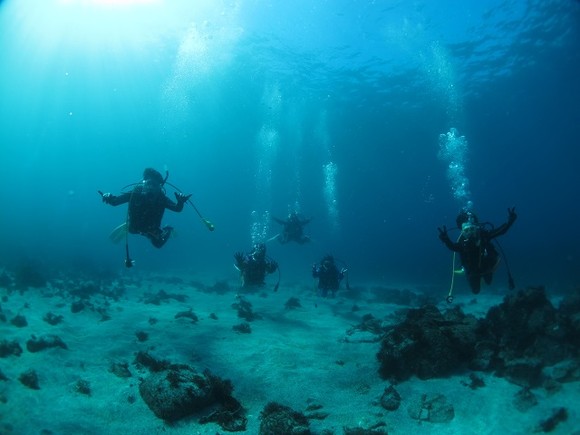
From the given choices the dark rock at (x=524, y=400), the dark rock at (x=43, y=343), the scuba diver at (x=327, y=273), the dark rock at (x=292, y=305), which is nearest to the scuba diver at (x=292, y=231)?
the scuba diver at (x=327, y=273)

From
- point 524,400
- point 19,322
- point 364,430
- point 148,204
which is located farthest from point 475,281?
point 19,322

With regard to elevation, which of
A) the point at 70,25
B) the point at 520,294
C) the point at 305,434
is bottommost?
the point at 305,434

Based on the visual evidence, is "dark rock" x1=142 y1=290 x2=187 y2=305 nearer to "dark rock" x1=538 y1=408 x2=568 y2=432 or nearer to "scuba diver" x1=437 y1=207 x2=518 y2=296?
"scuba diver" x1=437 y1=207 x2=518 y2=296

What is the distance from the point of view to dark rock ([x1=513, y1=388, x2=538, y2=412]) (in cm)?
595

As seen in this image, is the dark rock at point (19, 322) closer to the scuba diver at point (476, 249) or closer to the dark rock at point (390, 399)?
the dark rock at point (390, 399)

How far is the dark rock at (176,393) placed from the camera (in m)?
5.78

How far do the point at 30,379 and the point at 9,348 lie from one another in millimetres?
1657

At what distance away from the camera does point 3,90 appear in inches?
3273

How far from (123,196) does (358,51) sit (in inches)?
1269

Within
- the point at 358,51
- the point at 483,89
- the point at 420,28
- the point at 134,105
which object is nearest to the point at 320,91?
the point at 358,51

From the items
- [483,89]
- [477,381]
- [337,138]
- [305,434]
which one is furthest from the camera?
[337,138]

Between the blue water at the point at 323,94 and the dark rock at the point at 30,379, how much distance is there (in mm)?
21776

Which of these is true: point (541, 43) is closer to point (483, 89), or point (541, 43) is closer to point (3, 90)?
point (483, 89)

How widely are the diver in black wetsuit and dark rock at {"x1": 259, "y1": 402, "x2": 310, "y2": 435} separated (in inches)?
208
